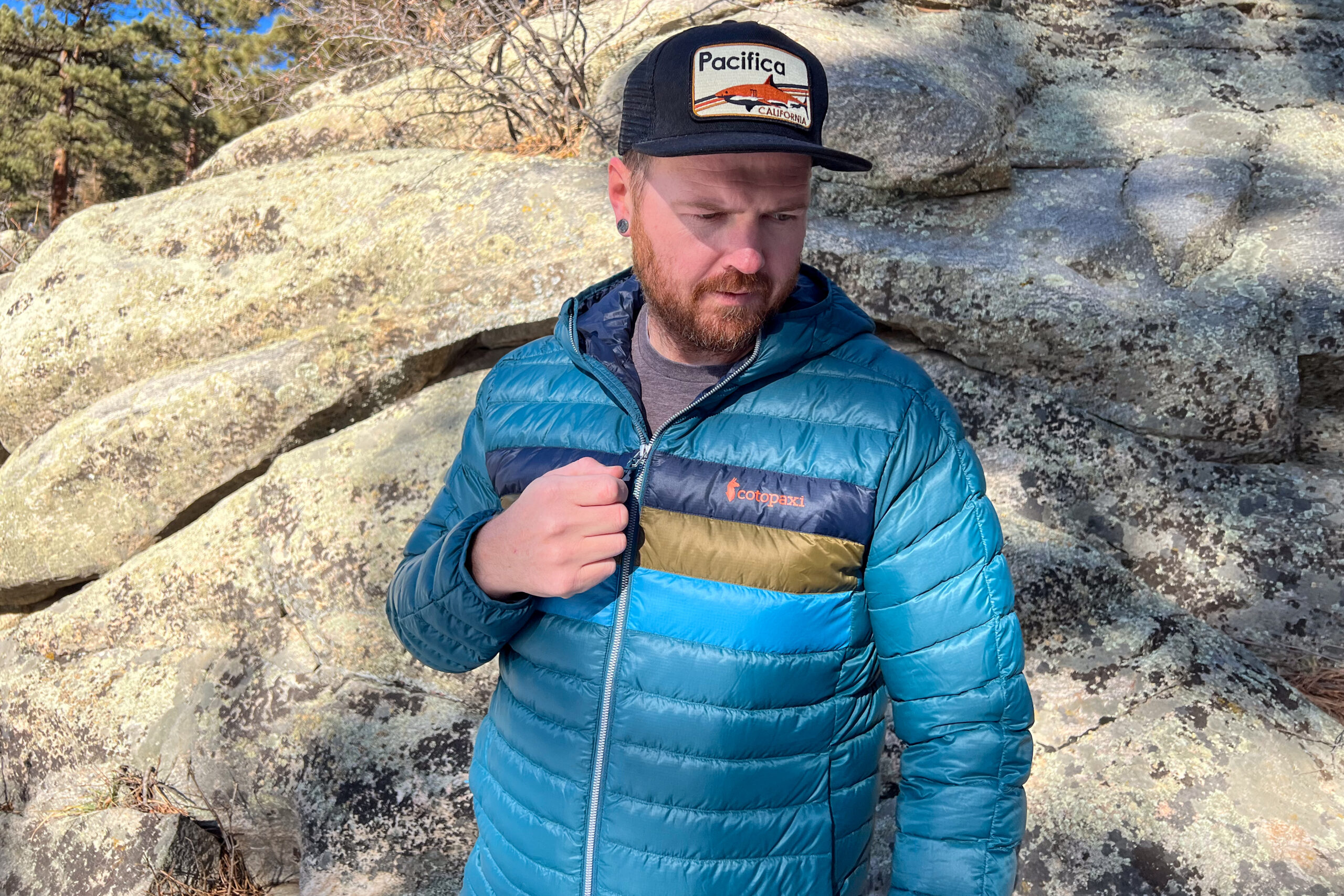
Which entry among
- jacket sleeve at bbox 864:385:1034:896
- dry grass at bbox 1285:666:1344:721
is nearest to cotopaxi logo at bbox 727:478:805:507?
jacket sleeve at bbox 864:385:1034:896

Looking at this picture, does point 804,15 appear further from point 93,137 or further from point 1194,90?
point 93,137

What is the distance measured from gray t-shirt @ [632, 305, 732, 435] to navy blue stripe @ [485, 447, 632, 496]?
0.13 meters

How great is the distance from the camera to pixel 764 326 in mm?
1876

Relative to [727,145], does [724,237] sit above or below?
below

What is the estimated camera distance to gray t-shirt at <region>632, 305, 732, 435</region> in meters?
2.00

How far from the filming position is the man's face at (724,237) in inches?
70.0

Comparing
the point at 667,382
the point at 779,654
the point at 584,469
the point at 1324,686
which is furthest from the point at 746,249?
the point at 1324,686

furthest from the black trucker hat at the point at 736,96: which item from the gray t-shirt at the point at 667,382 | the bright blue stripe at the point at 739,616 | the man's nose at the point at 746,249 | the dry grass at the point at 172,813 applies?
the dry grass at the point at 172,813

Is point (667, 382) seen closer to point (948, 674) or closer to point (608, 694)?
point (608, 694)

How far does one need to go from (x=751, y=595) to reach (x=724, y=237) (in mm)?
687

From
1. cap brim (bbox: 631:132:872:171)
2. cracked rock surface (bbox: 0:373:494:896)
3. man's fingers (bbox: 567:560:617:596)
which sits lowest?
cracked rock surface (bbox: 0:373:494:896)

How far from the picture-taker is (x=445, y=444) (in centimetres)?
416

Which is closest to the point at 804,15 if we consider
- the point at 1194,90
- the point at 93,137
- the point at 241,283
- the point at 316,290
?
the point at 1194,90

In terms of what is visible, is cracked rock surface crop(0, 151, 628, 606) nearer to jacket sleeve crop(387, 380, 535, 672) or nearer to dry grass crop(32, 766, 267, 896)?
dry grass crop(32, 766, 267, 896)
